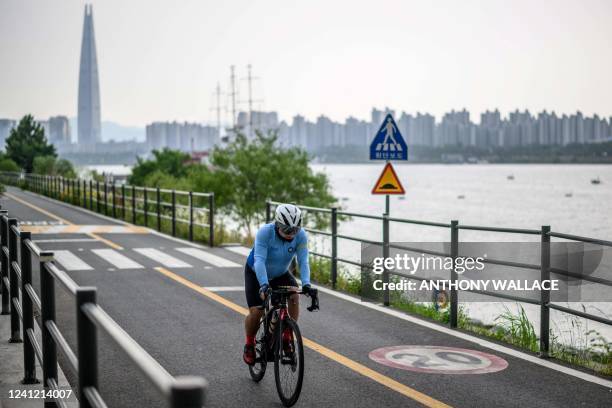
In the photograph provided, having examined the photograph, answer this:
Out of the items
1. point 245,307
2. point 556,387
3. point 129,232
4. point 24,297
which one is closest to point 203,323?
point 245,307

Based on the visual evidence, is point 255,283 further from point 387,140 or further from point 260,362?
point 387,140

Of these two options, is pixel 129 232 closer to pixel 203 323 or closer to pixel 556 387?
pixel 203 323

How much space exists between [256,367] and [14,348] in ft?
8.72

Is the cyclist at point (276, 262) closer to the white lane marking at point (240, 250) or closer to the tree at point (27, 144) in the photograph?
the white lane marking at point (240, 250)

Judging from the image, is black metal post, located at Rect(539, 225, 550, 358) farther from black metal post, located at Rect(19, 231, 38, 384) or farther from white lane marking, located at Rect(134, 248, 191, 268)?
white lane marking, located at Rect(134, 248, 191, 268)

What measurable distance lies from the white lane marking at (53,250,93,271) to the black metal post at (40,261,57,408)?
1063cm

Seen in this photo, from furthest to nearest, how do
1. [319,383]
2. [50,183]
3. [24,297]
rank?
[50,183], [319,383], [24,297]

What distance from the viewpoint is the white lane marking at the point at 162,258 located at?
1697cm

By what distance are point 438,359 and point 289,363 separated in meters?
2.59

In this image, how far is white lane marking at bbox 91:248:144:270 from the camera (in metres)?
16.7

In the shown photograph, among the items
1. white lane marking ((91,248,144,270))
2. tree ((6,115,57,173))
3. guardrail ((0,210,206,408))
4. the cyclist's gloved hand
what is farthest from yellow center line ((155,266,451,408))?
tree ((6,115,57,173))

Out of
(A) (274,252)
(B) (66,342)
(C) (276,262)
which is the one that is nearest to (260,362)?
(C) (276,262)

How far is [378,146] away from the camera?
14414 mm

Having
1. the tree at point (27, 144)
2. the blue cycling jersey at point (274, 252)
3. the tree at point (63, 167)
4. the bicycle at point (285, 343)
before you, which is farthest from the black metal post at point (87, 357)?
the tree at point (27, 144)
